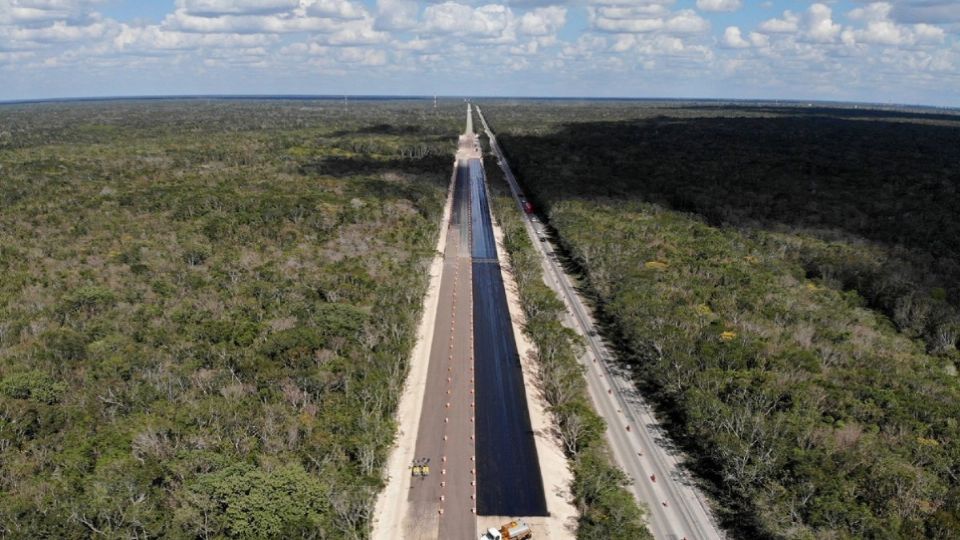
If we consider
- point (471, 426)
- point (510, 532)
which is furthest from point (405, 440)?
point (510, 532)

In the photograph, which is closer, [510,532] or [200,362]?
[510,532]

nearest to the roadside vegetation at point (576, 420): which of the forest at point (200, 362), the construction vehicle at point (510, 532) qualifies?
the construction vehicle at point (510, 532)

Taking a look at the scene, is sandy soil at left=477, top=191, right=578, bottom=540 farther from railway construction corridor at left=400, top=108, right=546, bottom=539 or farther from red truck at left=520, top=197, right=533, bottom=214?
red truck at left=520, top=197, right=533, bottom=214

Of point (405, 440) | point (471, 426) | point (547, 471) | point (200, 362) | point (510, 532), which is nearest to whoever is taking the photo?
point (510, 532)

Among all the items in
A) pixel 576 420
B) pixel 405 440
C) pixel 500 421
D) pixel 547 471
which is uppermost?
pixel 576 420

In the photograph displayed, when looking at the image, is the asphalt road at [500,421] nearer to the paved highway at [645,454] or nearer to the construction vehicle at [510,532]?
the construction vehicle at [510,532]

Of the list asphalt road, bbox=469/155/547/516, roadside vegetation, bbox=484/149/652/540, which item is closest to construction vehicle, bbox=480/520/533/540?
asphalt road, bbox=469/155/547/516

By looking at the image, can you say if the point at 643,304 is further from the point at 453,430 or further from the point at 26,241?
the point at 26,241

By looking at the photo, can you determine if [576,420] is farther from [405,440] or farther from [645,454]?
[405,440]
